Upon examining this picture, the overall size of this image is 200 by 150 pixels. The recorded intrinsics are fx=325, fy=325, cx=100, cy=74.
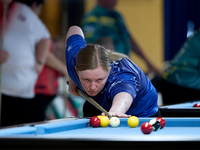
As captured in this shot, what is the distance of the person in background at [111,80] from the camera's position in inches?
75.0

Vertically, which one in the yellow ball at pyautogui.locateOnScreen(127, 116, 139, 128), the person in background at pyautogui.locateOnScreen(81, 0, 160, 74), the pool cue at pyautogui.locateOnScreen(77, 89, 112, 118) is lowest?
the yellow ball at pyautogui.locateOnScreen(127, 116, 139, 128)

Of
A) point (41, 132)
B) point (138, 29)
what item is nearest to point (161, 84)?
point (138, 29)

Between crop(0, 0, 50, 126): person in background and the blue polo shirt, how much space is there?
1728 millimetres

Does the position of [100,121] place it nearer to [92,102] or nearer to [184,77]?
[92,102]

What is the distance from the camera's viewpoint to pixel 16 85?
13.1 feet

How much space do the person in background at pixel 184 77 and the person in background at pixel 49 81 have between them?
171cm

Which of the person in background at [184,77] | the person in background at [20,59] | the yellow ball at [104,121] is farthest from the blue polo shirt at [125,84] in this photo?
the person in background at [184,77]

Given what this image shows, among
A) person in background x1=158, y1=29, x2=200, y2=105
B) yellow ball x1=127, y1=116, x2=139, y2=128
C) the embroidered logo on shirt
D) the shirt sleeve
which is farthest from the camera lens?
person in background x1=158, y1=29, x2=200, y2=105

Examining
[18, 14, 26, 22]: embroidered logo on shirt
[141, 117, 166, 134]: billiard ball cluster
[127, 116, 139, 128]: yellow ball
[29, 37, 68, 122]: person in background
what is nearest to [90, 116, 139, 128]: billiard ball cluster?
[127, 116, 139, 128]: yellow ball

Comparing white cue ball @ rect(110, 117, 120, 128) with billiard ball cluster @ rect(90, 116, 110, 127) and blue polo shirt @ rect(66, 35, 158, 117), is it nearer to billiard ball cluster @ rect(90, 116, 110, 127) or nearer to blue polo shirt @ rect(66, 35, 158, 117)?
billiard ball cluster @ rect(90, 116, 110, 127)

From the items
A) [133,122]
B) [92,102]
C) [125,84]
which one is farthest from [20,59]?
[133,122]

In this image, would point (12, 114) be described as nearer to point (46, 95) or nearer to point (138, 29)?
point (46, 95)

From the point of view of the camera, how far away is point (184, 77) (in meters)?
5.11

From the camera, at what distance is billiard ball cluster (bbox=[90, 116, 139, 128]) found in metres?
1.63
